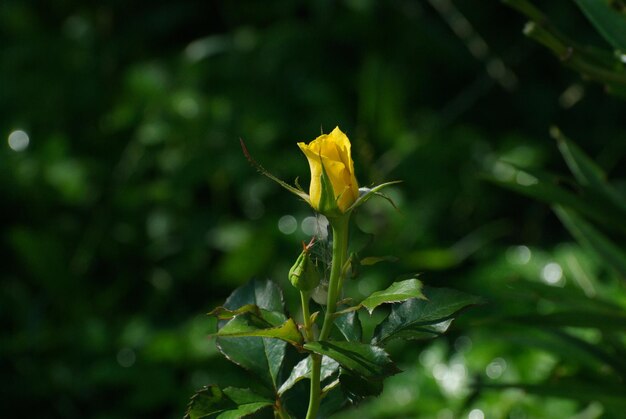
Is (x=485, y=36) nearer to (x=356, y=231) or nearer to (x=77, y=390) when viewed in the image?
(x=77, y=390)

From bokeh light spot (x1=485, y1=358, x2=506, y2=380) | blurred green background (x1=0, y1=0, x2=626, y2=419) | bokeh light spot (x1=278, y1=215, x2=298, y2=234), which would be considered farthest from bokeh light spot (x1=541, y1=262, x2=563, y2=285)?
bokeh light spot (x1=278, y1=215, x2=298, y2=234)

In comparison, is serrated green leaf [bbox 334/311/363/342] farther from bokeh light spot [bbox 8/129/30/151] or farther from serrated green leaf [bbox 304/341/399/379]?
bokeh light spot [bbox 8/129/30/151]

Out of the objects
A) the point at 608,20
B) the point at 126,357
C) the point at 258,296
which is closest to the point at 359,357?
the point at 258,296

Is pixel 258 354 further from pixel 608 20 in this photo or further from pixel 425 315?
pixel 608 20

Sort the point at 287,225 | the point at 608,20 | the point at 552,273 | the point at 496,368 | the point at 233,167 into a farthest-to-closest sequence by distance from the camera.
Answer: the point at 233,167 < the point at 287,225 < the point at 552,273 < the point at 496,368 < the point at 608,20

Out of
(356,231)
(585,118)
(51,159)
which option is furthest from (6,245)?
(356,231)
